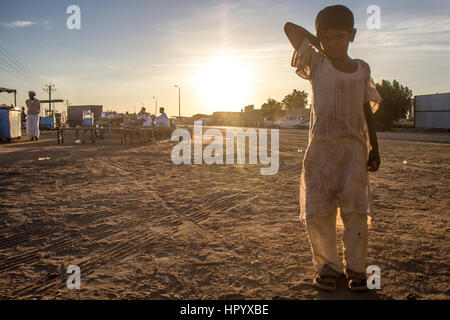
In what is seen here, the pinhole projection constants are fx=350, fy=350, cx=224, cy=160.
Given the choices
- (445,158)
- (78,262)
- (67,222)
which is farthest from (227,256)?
(445,158)

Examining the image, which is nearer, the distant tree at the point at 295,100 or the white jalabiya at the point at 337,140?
the white jalabiya at the point at 337,140

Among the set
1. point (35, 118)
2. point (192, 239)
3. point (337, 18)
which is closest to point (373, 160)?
point (337, 18)

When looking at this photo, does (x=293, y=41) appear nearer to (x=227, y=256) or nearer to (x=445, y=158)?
→ (x=227, y=256)

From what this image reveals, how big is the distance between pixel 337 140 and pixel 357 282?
0.92 meters

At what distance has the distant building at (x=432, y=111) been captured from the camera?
32.5 metres

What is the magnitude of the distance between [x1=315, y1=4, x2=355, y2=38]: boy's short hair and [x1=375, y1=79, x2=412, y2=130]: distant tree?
1603 inches

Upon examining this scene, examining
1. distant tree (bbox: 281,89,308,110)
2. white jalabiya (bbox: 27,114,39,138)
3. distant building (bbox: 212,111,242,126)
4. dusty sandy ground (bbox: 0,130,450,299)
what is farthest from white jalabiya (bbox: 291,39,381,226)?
distant tree (bbox: 281,89,308,110)

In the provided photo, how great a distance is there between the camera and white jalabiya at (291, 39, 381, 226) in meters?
2.23

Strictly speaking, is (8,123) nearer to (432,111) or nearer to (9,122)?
(9,122)

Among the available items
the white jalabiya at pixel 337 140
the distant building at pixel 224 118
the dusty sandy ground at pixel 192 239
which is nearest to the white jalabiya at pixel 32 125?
the dusty sandy ground at pixel 192 239

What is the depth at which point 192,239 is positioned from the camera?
325cm

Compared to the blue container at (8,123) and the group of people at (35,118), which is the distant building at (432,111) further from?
the blue container at (8,123)

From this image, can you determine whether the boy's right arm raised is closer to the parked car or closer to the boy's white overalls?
the boy's white overalls

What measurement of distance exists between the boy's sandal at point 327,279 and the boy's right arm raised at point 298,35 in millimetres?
1492
